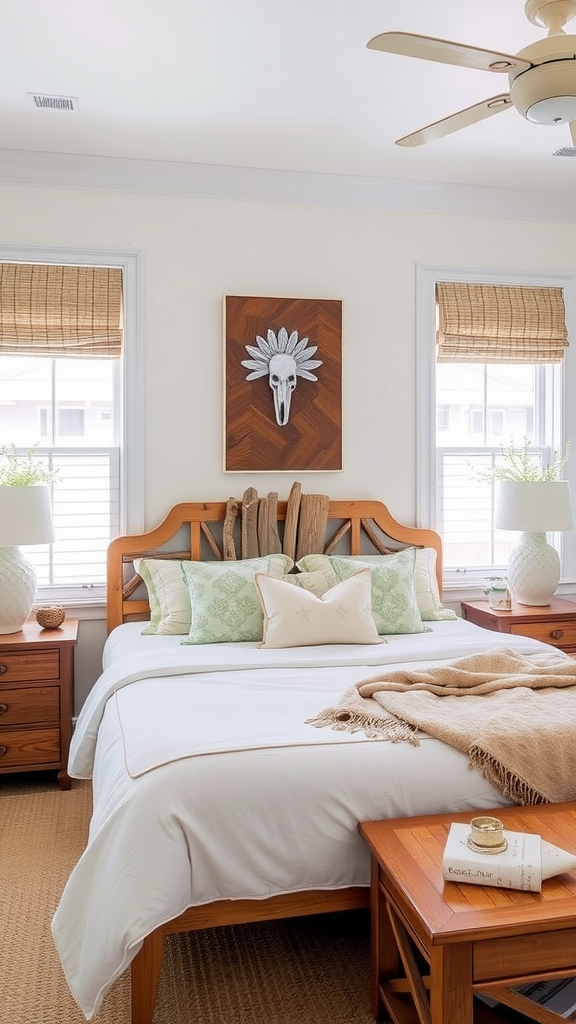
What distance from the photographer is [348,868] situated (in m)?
2.02

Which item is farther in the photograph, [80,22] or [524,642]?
[524,642]

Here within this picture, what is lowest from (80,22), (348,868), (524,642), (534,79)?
(348,868)

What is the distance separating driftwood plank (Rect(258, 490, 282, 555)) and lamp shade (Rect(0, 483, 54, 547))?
101cm

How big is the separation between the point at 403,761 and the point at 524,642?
4.39ft

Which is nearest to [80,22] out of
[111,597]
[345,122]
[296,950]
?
[345,122]

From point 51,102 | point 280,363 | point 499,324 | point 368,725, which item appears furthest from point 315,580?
point 51,102

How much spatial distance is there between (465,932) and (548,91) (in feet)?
6.65

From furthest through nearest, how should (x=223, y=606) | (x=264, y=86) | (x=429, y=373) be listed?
(x=429, y=373) < (x=223, y=606) < (x=264, y=86)

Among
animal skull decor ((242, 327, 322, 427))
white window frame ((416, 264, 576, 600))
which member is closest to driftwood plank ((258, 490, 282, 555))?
animal skull decor ((242, 327, 322, 427))

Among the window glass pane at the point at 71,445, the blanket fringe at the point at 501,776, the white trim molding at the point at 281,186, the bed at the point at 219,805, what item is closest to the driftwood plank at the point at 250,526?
the window glass pane at the point at 71,445

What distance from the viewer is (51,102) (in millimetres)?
3162

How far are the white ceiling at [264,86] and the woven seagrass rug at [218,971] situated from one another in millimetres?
2849

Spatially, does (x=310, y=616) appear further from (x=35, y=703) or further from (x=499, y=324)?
(x=499, y=324)

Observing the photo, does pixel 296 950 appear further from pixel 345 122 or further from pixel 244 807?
pixel 345 122
